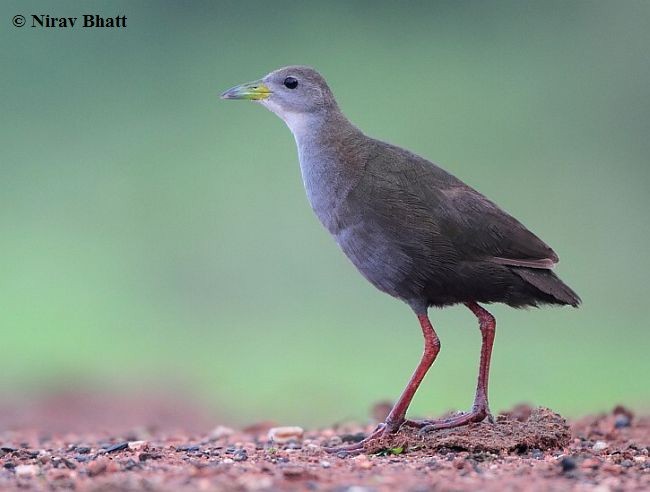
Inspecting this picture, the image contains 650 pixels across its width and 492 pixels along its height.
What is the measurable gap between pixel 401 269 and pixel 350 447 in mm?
1330

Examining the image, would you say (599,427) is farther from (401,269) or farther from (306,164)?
(306,164)

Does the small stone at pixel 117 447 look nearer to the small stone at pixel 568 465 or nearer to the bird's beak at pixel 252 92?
the bird's beak at pixel 252 92

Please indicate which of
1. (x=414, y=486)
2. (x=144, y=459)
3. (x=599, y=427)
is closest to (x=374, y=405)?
(x=599, y=427)

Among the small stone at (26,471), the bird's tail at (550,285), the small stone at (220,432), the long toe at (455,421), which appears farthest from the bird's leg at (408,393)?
the small stone at (26,471)

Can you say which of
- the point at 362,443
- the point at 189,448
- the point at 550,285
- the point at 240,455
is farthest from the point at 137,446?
the point at 550,285

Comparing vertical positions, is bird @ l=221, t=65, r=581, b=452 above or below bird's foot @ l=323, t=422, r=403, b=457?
above

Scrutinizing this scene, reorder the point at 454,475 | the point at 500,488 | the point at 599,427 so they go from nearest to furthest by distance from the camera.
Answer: the point at 500,488
the point at 454,475
the point at 599,427

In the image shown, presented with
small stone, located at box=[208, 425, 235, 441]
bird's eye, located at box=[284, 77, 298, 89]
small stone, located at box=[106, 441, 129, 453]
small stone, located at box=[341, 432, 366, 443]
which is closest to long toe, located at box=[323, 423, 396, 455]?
small stone, located at box=[341, 432, 366, 443]

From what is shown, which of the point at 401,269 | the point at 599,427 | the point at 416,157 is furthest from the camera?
the point at 599,427

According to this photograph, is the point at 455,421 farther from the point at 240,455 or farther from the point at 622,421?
the point at 622,421

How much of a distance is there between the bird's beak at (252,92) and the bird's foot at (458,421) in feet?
9.43

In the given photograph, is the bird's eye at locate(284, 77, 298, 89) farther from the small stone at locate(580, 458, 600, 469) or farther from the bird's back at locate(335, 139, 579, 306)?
the small stone at locate(580, 458, 600, 469)

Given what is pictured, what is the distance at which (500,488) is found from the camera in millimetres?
5348

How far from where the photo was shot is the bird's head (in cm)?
811
